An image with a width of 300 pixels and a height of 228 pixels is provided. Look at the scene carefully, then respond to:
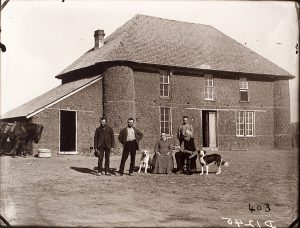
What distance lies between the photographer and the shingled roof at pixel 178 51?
35.9 feet

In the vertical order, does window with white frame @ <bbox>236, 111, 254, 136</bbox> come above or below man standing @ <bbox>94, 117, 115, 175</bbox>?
above

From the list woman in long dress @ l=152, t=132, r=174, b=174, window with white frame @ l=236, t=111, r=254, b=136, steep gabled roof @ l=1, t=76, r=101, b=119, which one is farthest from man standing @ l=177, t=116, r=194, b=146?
steep gabled roof @ l=1, t=76, r=101, b=119

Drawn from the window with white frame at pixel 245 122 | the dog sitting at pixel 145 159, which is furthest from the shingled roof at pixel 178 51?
the dog sitting at pixel 145 159

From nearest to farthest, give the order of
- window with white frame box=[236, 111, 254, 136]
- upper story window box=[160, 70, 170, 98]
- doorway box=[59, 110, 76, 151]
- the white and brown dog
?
window with white frame box=[236, 111, 254, 136] → the white and brown dog → doorway box=[59, 110, 76, 151] → upper story window box=[160, 70, 170, 98]

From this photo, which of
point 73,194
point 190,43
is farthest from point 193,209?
point 190,43

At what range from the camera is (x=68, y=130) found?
51.9 ft

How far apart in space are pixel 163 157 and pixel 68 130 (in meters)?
5.14

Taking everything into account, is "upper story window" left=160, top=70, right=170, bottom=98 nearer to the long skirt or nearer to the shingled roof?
the shingled roof

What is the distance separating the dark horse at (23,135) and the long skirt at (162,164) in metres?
6.53

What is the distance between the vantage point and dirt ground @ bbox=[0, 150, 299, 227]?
6.21m

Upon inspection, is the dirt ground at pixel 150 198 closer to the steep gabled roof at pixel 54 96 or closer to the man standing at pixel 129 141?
the man standing at pixel 129 141

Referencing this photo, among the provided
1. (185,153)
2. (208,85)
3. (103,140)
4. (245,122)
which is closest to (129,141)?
(103,140)

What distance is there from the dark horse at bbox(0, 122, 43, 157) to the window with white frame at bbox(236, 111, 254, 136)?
9.06 metres

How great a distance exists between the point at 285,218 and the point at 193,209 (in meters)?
1.73
